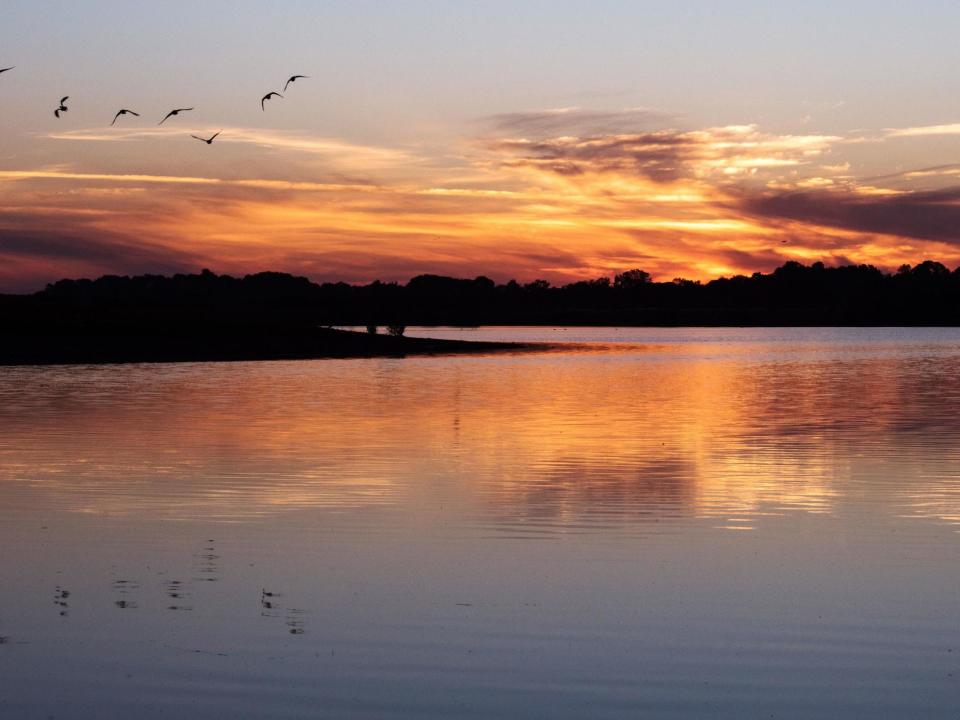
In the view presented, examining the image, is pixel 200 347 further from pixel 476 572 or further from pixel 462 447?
pixel 476 572

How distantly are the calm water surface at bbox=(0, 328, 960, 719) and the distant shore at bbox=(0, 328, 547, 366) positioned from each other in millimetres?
39950

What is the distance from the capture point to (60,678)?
1075cm

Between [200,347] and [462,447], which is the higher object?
[200,347]

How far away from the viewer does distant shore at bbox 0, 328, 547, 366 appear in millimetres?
72438

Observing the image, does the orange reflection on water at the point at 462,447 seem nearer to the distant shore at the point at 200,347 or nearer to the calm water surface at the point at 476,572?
the calm water surface at the point at 476,572

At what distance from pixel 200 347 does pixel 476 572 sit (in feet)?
229

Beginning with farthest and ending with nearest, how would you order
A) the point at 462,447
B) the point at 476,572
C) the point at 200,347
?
the point at 200,347 → the point at 462,447 → the point at 476,572

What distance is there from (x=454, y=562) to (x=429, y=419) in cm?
2226

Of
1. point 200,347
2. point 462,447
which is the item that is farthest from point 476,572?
point 200,347

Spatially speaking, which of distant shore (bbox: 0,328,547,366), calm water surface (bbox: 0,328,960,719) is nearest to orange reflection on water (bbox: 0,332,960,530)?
calm water surface (bbox: 0,328,960,719)

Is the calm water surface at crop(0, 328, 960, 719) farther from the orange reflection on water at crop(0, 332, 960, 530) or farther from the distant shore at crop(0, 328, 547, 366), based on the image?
the distant shore at crop(0, 328, 547, 366)

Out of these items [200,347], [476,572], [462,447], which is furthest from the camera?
[200,347]

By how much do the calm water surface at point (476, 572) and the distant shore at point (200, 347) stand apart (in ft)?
131

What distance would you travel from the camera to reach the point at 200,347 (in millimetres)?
82438
